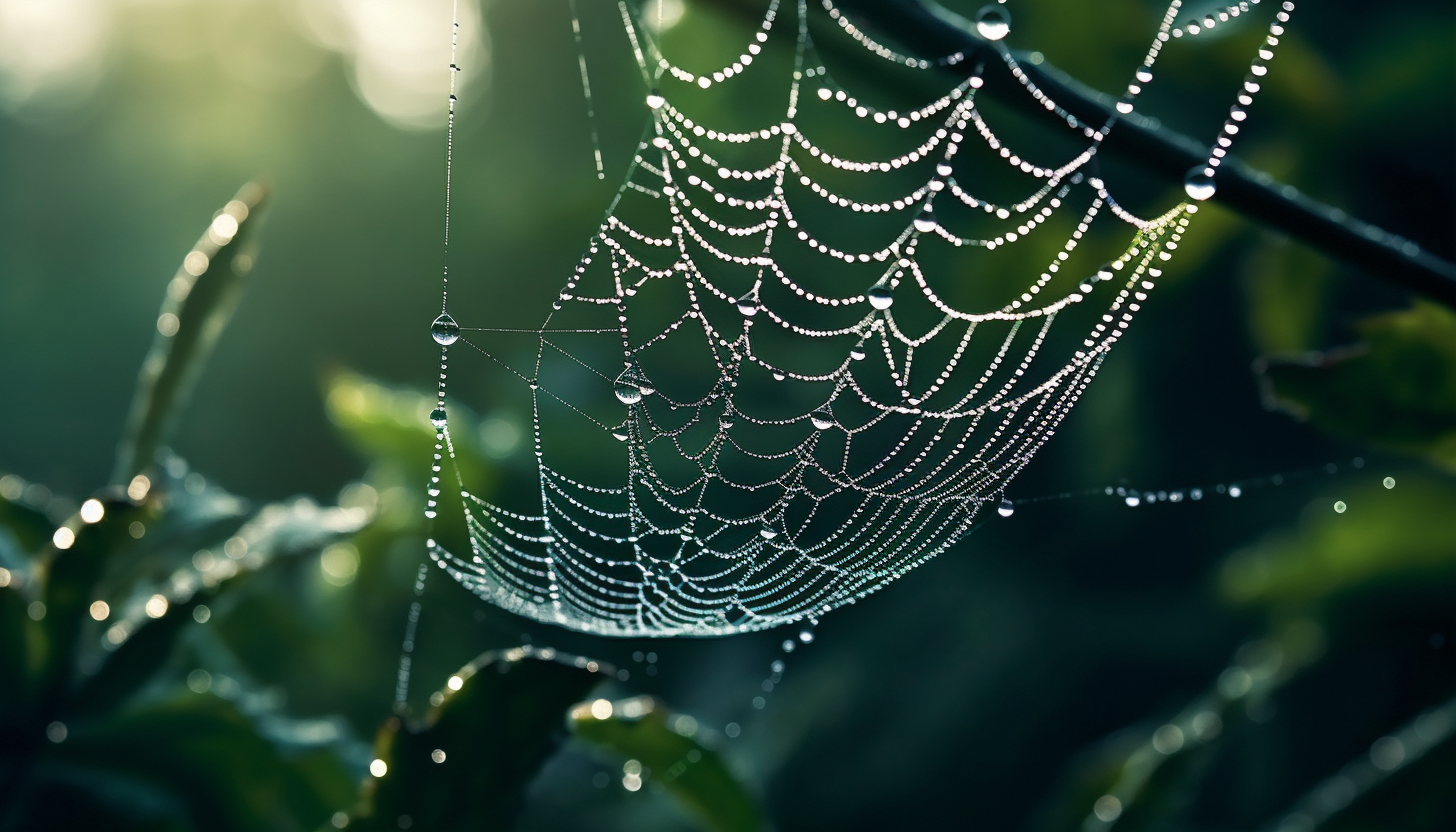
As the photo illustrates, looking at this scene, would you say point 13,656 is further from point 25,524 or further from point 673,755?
point 673,755

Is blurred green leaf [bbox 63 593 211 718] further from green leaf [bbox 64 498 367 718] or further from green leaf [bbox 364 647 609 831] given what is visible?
green leaf [bbox 364 647 609 831]

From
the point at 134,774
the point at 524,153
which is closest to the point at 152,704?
the point at 134,774

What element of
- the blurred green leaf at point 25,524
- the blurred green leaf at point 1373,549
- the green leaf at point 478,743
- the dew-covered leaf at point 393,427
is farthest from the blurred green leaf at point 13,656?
the blurred green leaf at point 1373,549

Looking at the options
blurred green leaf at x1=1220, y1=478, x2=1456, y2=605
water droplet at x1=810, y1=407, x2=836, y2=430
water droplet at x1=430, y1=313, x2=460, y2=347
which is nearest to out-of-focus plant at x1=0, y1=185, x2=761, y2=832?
water droplet at x1=430, y1=313, x2=460, y2=347

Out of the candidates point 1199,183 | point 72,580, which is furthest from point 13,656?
point 1199,183

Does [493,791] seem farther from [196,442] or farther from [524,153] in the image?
[196,442]

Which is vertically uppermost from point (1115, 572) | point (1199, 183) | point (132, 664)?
point (1199, 183)
